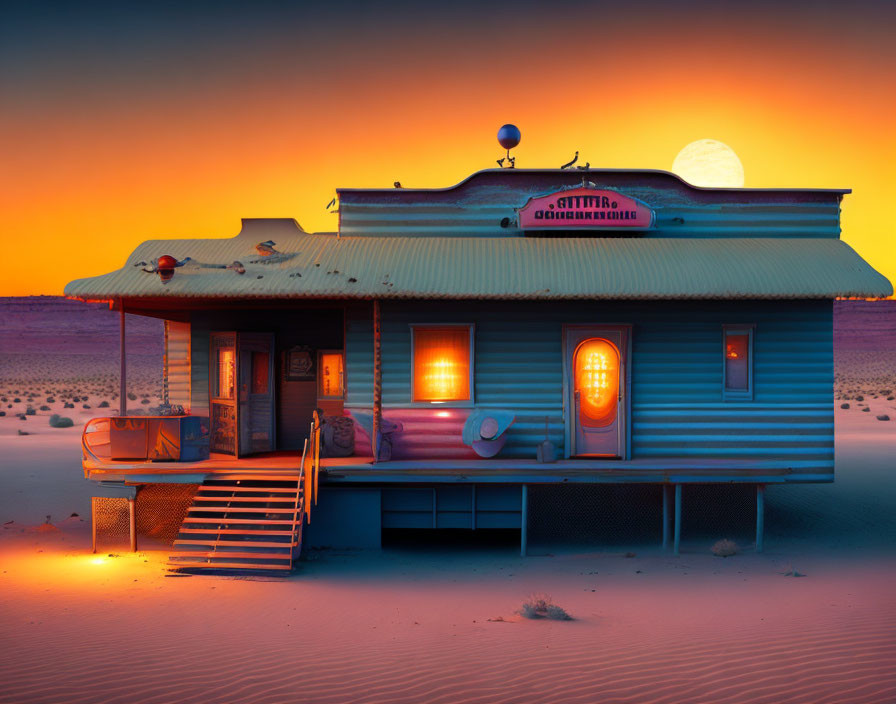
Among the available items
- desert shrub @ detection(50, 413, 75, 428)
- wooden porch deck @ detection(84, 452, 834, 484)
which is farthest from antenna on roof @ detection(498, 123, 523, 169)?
desert shrub @ detection(50, 413, 75, 428)

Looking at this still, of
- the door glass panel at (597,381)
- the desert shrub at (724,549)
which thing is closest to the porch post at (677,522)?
the desert shrub at (724,549)

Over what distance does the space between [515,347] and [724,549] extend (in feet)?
15.8

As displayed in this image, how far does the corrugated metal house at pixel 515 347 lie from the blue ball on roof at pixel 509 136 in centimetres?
170

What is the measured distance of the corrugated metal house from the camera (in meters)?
12.3

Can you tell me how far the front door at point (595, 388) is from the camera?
13125 millimetres

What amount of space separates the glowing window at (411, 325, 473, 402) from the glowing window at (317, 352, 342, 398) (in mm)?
2628

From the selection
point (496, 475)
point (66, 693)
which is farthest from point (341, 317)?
point (66, 693)

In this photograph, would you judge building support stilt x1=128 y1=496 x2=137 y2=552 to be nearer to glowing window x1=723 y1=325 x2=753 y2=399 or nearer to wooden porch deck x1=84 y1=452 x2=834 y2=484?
wooden porch deck x1=84 y1=452 x2=834 y2=484

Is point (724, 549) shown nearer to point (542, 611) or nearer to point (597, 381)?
point (597, 381)

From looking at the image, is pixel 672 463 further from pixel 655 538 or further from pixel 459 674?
pixel 459 674

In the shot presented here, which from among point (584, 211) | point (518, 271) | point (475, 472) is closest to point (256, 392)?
point (475, 472)

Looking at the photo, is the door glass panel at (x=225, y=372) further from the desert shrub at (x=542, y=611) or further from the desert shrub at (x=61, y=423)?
the desert shrub at (x=61, y=423)

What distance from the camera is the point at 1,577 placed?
34.4ft

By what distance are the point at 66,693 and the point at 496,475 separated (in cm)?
714
